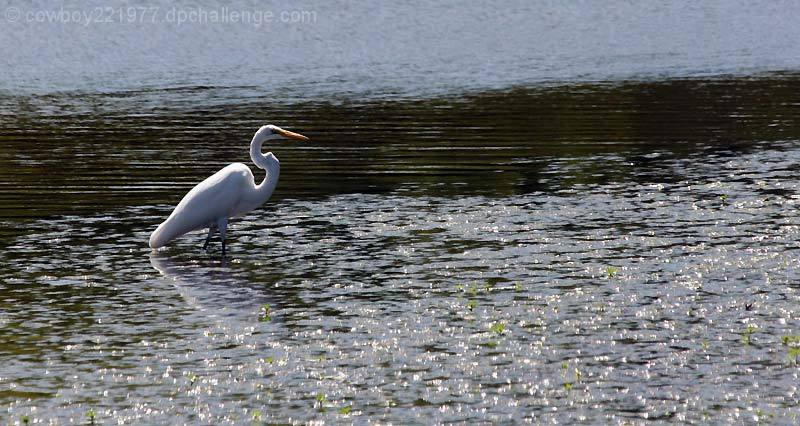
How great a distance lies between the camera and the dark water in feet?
42.9

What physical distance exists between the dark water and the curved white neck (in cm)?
76

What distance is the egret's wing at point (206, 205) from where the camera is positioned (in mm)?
19531

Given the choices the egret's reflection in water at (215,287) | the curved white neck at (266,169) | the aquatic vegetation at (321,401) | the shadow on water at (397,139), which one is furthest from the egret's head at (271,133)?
the aquatic vegetation at (321,401)

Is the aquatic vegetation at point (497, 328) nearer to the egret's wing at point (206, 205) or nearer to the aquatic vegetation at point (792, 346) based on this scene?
the aquatic vegetation at point (792, 346)

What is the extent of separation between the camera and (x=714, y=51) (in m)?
50.8

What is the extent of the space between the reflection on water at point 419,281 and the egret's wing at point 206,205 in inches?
15.8

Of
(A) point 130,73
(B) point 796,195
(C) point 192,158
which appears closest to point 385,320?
(B) point 796,195

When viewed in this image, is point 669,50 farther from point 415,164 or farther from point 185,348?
point 185,348

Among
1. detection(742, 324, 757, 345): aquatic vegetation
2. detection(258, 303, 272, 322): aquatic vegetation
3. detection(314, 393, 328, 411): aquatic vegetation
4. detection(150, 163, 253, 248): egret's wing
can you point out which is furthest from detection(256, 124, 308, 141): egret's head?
detection(314, 393, 328, 411): aquatic vegetation

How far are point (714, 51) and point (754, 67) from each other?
16.5 ft

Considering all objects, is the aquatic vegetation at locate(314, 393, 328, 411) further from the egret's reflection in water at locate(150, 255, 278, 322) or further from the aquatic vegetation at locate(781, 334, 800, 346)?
the aquatic vegetation at locate(781, 334, 800, 346)

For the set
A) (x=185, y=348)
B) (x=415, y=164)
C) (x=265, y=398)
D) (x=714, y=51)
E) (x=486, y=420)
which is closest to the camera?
(x=486, y=420)

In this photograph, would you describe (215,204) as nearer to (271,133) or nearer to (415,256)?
(271,133)

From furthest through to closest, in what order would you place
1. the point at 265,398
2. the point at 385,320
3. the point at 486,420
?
the point at 385,320 → the point at 265,398 → the point at 486,420
